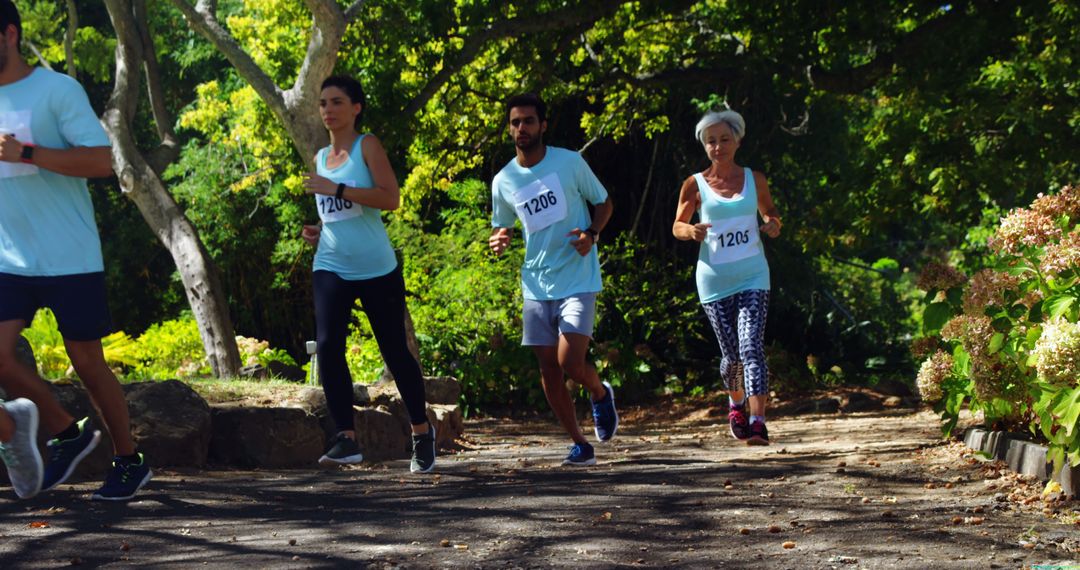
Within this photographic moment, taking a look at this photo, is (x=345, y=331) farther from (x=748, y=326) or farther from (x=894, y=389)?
(x=894, y=389)

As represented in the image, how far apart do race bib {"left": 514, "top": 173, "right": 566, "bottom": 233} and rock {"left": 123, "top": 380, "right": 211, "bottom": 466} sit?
7.52 feet

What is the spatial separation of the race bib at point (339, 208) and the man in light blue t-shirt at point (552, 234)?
744 millimetres

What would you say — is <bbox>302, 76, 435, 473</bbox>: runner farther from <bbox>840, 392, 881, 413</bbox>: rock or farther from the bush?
<bbox>840, 392, 881, 413</bbox>: rock

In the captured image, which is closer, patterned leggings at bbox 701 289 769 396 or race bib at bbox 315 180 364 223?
race bib at bbox 315 180 364 223

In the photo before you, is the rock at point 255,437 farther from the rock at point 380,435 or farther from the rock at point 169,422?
the rock at point 380,435

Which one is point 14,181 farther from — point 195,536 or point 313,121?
point 313,121

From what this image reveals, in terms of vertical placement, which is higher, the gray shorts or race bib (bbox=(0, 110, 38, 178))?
race bib (bbox=(0, 110, 38, 178))

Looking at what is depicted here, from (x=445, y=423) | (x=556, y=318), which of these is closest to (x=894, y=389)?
(x=445, y=423)

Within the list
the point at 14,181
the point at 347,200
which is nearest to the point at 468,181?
the point at 347,200

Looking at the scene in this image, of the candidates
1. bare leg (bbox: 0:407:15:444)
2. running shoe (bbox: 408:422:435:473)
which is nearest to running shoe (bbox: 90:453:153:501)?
bare leg (bbox: 0:407:15:444)

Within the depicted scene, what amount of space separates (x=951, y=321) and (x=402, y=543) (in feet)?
11.2

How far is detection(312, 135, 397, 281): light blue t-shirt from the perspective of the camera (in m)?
7.03

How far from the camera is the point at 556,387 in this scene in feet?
25.6

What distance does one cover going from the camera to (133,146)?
48.9 feet
